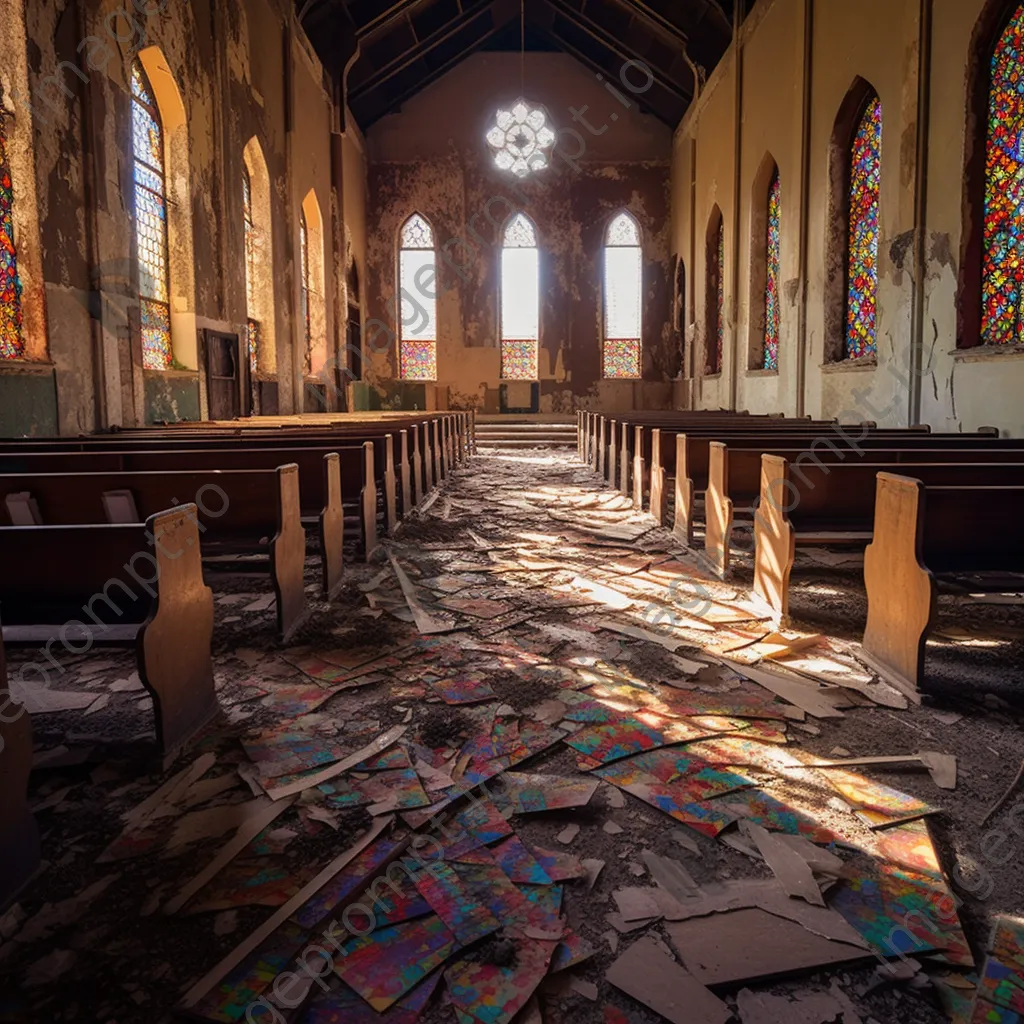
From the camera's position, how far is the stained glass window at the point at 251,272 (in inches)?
460

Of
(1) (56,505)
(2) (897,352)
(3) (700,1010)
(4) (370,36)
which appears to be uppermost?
(4) (370,36)

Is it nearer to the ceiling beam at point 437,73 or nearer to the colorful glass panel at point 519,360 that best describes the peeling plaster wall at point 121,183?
the ceiling beam at point 437,73

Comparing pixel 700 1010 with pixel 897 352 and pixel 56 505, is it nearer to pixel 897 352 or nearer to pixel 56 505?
pixel 56 505

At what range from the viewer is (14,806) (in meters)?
1.82

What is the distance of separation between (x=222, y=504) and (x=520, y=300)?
54.5ft

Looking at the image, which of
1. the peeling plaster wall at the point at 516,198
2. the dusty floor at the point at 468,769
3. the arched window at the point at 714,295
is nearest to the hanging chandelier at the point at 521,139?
the peeling plaster wall at the point at 516,198

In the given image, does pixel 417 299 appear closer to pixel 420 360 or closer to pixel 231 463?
pixel 420 360

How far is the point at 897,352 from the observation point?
308 inches

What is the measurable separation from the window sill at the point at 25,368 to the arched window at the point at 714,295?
459 inches

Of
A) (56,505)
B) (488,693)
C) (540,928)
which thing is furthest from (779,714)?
(56,505)

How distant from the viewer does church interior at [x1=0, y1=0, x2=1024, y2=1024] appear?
163 cm

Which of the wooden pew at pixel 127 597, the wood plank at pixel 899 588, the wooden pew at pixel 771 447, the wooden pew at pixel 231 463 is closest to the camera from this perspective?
the wooden pew at pixel 127 597

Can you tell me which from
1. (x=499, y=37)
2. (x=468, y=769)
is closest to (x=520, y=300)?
(x=499, y=37)

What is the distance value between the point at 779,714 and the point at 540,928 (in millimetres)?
1364
